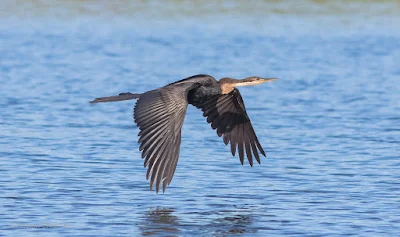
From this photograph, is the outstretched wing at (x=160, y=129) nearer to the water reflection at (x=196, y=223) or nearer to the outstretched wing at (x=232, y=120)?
the water reflection at (x=196, y=223)

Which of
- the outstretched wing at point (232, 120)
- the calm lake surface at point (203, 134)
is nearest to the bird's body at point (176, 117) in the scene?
the outstretched wing at point (232, 120)

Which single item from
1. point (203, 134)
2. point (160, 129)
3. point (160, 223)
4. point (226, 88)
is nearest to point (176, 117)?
point (160, 129)

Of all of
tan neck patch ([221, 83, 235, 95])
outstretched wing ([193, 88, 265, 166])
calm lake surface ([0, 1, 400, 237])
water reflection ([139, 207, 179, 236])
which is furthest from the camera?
outstretched wing ([193, 88, 265, 166])

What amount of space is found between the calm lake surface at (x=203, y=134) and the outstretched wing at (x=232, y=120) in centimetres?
42

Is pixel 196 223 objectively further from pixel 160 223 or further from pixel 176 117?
pixel 176 117

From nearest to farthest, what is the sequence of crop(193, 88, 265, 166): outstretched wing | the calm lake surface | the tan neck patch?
the calm lake surface
the tan neck patch
crop(193, 88, 265, 166): outstretched wing

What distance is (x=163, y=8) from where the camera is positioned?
31625mm

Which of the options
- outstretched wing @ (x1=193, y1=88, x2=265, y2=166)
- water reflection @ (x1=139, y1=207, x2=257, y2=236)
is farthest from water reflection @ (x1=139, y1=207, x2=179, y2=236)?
outstretched wing @ (x1=193, y1=88, x2=265, y2=166)

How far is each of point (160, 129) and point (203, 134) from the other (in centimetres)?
472

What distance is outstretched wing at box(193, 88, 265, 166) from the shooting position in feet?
30.1

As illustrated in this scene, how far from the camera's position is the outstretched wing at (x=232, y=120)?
916 cm

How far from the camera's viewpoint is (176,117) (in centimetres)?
762

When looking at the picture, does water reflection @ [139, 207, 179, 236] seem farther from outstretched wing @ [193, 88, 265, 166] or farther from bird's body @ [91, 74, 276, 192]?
outstretched wing @ [193, 88, 265, 166]

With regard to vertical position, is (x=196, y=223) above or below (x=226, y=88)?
below
